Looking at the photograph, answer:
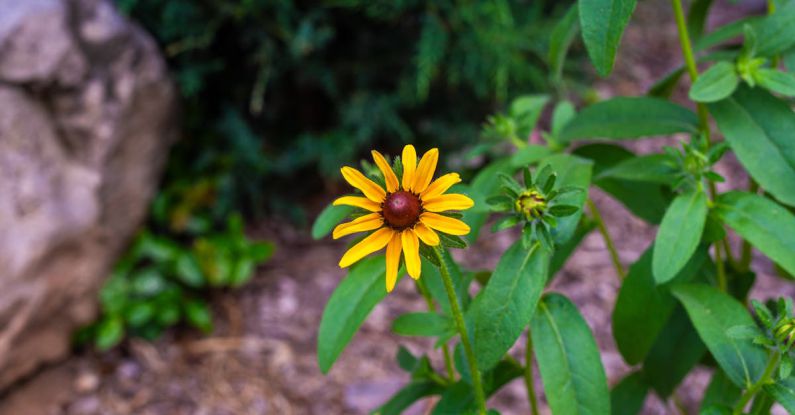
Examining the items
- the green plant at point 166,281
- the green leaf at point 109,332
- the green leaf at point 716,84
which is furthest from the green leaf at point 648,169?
the green leaf at point 109,332

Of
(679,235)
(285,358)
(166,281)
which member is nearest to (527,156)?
(679,235)

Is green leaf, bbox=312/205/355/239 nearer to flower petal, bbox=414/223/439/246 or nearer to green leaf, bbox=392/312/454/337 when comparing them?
green leaf, bbox=392/312/454/337

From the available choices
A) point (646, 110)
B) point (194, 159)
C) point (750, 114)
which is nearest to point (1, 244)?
point (194, 159)

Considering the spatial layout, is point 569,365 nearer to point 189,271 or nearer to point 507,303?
point 507,303

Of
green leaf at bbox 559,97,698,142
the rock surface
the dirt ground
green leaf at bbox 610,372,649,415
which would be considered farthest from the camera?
the dirt ground

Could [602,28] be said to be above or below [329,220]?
above

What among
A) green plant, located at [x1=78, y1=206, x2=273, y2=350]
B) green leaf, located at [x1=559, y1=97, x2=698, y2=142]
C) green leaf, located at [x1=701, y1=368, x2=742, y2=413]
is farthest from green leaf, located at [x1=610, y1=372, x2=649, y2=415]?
green plant, located at [x1=78, y1=206, x2=273, y2=350]

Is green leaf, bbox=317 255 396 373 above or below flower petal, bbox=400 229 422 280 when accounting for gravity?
below
